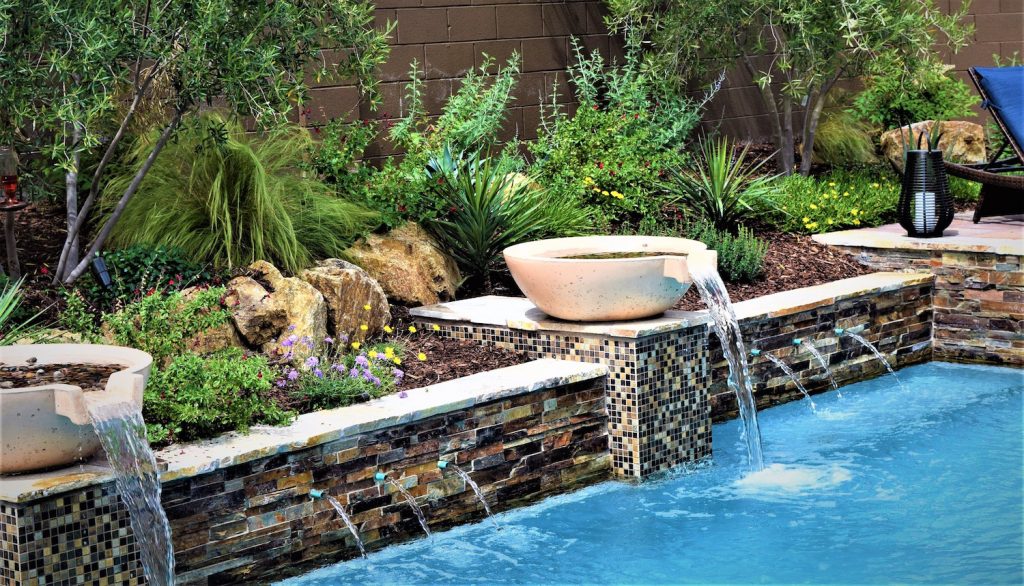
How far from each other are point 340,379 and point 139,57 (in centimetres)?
171

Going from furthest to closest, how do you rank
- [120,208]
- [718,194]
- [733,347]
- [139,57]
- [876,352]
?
1. [718,194]
2. [876,352]
3. [733,347]
4. [120,208]
5. [139,57]

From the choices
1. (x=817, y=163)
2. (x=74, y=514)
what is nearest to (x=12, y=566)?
(x=74, y=514)

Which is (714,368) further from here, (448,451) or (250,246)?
(250,246)

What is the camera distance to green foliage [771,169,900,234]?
8539 mm

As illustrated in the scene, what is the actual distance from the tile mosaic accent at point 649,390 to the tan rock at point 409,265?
1047mm

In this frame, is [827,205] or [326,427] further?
[827,205]

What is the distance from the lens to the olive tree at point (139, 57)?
5047 mm

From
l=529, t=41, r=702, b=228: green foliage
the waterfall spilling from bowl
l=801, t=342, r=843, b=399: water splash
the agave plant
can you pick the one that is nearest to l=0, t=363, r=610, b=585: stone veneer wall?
the waterfall spilling from bowl

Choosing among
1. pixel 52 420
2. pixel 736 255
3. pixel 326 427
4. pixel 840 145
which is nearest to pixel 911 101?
pixel 840 145

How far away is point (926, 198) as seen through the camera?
309 inches

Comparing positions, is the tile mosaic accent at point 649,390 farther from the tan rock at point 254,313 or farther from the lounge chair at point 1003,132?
the lounge chair at point 1003,132

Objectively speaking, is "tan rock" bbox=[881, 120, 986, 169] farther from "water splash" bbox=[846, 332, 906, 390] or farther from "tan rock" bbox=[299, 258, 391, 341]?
"tan rock" bbox=[299, 258, 391, 341]

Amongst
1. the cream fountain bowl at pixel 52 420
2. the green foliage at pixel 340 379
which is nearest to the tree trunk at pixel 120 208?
the green foliage at pixel 340 379

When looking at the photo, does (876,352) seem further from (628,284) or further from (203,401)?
(203,401)
